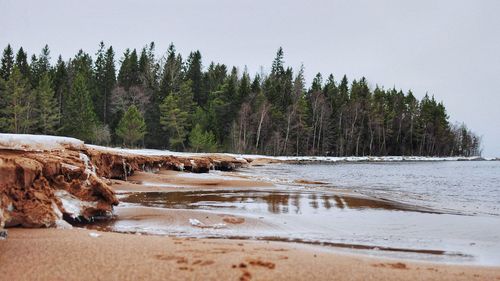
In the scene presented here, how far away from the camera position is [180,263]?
Answer: 15.2 feet

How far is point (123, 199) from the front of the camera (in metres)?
11.9

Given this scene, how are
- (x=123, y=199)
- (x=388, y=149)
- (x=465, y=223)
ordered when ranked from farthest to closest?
(x=388, y=149), (x=123, y=199), (x=465, y=223)

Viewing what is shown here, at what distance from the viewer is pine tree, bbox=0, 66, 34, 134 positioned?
50.2 metres

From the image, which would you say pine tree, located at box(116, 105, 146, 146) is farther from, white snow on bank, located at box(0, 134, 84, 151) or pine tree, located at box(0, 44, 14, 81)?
white snow on bank, located at box(0, 134, 84, 151)

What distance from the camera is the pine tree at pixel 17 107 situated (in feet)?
165

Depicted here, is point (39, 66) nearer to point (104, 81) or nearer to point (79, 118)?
point (104, 81)

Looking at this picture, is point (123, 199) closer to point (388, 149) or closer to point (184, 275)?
point (184, 275)

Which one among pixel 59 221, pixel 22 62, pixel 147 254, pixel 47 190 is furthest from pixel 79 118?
pixel 147 254

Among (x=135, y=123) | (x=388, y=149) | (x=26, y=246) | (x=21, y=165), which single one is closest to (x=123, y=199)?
(x=21, y=165)

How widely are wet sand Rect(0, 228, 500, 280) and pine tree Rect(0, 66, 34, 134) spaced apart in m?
51.3

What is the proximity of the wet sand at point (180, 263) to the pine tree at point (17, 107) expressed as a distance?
5133 cm

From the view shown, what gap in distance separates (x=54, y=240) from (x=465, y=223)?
8.97 m

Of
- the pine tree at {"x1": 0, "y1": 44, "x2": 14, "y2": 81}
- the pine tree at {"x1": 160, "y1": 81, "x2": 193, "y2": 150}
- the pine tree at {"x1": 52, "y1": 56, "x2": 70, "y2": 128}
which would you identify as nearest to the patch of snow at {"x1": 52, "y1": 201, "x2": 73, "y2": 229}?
the pine tree at {"x1": 160, "y1": 81, "x2": 193, "y2": 150}

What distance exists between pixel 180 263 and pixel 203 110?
70638 mm
